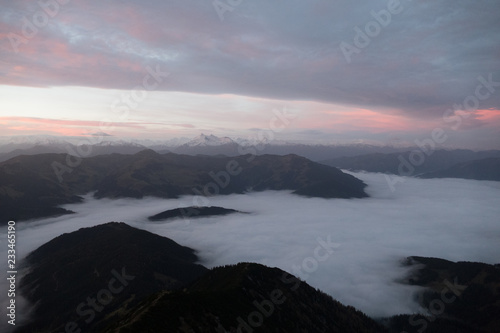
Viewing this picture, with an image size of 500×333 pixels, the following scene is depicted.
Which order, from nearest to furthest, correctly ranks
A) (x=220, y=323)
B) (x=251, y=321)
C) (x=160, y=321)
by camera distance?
(x=160, y=321) < (x=220, y=323) < (x=251, y=321)

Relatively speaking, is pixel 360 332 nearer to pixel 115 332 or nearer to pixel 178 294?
pixel 178 294

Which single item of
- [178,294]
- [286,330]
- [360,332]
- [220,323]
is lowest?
[360,332]

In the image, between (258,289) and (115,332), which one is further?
(258,289)

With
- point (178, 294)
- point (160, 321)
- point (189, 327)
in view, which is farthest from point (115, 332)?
point (178, 294)

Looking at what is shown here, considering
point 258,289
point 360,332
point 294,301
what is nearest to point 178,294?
point 258,289

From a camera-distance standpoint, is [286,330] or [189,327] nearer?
[189,327]

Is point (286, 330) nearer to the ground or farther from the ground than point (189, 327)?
nearer to the ground

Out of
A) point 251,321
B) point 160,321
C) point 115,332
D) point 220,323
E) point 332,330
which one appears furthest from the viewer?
point 332,330

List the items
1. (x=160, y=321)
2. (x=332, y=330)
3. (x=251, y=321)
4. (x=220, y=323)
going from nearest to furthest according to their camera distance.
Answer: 1. (x=160, y=321)
2. (x=220, y=323)
3. (x=251, y=321)
4. (x=332, y=330)

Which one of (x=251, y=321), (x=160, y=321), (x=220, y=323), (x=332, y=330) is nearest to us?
(x=160, y=321)

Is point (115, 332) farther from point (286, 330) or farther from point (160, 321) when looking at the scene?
point (286, 330)
